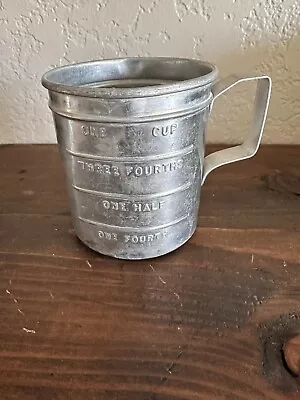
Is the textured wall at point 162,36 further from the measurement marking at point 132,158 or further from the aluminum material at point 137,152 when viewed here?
the measurement marking at point 132,158

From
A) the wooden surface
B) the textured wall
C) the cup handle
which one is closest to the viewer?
the wooden surface

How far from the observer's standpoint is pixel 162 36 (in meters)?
0.62

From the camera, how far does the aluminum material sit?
37 cm

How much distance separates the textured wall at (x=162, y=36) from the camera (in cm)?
61

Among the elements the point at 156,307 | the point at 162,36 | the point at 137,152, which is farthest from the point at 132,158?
the point at 162,36

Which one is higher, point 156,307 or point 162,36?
point 162,36

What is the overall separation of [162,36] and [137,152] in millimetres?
286

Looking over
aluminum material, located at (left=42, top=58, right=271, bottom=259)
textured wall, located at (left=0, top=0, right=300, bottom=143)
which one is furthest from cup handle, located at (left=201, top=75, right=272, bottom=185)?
textured wall, located at (left=0, top=0, right=300, bottom=143)

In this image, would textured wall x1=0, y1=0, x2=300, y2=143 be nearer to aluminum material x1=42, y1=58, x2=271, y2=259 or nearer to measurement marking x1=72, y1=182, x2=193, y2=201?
aluminum material x1=42, y1=58, x2=271, y2=259

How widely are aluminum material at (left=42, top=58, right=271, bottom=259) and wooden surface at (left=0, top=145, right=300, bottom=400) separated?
29 millimetres

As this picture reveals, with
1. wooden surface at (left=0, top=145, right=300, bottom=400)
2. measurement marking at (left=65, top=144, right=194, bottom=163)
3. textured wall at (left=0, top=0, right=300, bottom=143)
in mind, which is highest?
textured wall at (left=0, top=0, right=300, bottom=143)

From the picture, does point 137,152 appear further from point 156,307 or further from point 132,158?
point 156,307

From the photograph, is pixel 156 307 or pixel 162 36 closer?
pixel 156 307

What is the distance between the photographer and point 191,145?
421 millimetres
